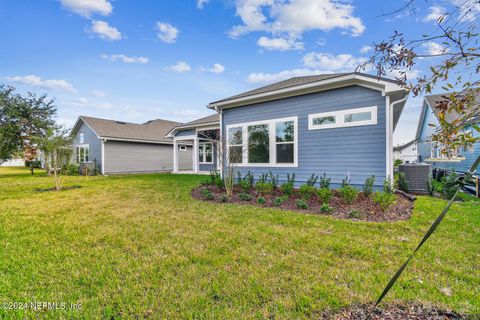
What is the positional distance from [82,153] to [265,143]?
1816cm

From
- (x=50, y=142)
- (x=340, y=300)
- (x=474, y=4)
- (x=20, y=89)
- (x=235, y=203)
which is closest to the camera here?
(x=474, y=4)

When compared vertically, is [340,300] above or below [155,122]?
below

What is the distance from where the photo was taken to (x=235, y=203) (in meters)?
6.46

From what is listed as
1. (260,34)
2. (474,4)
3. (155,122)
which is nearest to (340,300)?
(474,4)

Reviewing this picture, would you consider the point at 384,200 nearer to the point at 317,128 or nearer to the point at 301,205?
the point at 301,205

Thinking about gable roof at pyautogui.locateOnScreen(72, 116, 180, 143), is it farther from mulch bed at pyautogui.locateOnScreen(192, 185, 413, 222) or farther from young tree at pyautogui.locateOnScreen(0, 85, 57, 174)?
mulch bed at pyautogui.locateOnScreen(192, 185, 413, 222)

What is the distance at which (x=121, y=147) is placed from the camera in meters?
18.6

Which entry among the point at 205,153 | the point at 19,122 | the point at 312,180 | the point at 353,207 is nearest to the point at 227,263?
the point at 353,207

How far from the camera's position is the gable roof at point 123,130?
17922mm

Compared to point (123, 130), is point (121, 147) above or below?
below

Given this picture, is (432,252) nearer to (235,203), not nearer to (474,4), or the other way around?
(474,4)

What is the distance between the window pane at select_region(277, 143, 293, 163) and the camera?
8430 mm

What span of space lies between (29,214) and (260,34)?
35.6ft

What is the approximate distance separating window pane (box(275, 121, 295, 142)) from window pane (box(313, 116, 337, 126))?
33.8 inches
